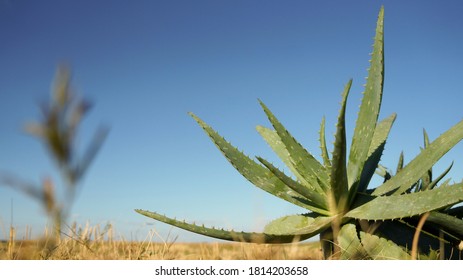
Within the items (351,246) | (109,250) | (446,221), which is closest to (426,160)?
(446,221)

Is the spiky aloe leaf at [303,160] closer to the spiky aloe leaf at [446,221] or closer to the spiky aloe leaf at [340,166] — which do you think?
the spiky aloe leaf at [340,166]

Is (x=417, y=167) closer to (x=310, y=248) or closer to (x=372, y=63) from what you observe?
(x=372, y=63)

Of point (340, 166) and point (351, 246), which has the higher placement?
point (340, 166)

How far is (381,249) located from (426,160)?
1.37 ft

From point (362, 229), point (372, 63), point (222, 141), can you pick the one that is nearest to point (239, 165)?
point (222, 141)

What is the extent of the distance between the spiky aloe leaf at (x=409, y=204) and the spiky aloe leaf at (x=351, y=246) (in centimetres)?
7

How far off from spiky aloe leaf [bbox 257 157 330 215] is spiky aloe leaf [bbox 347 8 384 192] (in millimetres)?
141

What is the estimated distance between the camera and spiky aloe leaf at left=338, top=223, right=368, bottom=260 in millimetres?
1858

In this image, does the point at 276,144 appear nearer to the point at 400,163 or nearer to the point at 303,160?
the point at 303,160

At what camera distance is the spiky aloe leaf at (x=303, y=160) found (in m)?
1.92

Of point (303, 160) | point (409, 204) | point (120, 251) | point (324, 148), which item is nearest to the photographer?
point (409, 204)

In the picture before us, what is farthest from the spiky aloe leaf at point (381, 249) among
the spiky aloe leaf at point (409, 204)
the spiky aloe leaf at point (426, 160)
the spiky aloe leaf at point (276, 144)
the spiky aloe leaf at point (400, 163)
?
the spiky aloe leaf at point (400, 163)

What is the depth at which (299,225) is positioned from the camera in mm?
2061

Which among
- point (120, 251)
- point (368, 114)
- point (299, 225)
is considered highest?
point (368, 114)
